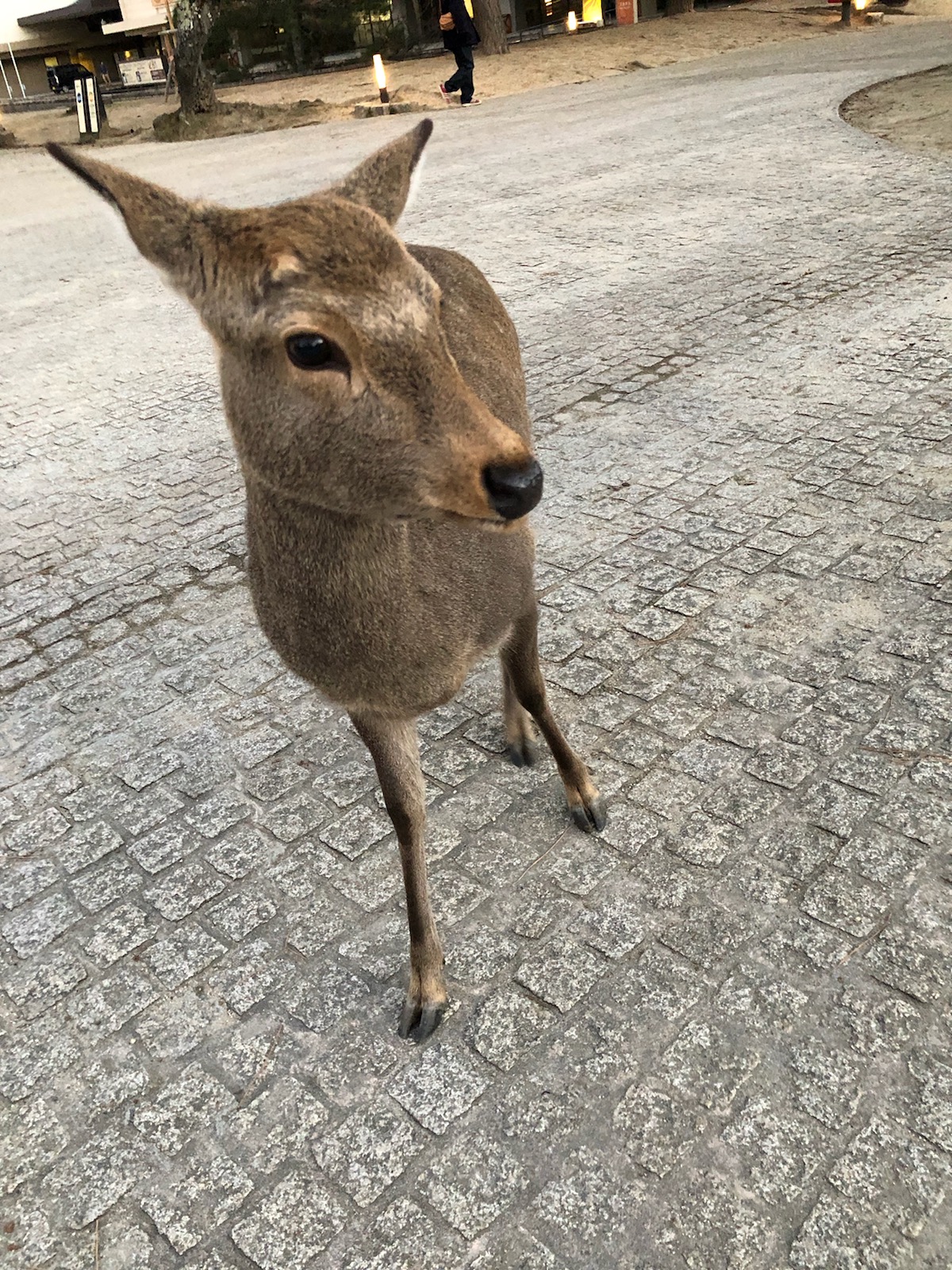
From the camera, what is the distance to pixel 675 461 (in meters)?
5.82

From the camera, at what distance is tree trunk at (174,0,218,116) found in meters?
22.5

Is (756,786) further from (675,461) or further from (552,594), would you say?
(675,461)

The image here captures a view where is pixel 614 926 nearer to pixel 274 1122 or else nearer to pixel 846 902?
pixel 846 902

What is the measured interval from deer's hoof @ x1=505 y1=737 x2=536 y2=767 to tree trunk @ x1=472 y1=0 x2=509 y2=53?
29927mm

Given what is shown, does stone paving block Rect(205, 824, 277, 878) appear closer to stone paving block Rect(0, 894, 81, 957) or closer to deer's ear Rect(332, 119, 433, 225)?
stone paving block Rect(0, 894, 81, 957)

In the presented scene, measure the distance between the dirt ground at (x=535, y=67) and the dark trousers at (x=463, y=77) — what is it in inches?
15.8

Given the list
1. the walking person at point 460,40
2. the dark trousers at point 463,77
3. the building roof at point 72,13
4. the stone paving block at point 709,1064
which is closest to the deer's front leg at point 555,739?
the stone paving block at point 709,1064

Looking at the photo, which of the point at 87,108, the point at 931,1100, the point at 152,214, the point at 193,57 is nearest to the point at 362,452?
the point at 152,214

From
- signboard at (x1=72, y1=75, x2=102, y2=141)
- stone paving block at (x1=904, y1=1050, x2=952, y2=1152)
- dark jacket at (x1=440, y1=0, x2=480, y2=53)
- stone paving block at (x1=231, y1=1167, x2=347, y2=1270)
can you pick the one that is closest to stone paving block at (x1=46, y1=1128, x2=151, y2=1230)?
stone paving block at (x1=231, y1=1167, x2=347, y2=1270)

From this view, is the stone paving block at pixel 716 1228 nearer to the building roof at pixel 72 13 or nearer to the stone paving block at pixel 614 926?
the stone paving block at pixel 614 926

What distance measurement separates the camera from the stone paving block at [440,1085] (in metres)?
2.62

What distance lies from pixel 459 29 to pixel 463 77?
1310 millimetres

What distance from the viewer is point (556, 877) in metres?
3.28

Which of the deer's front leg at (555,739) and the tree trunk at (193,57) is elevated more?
the tree trunk at (193,57)
